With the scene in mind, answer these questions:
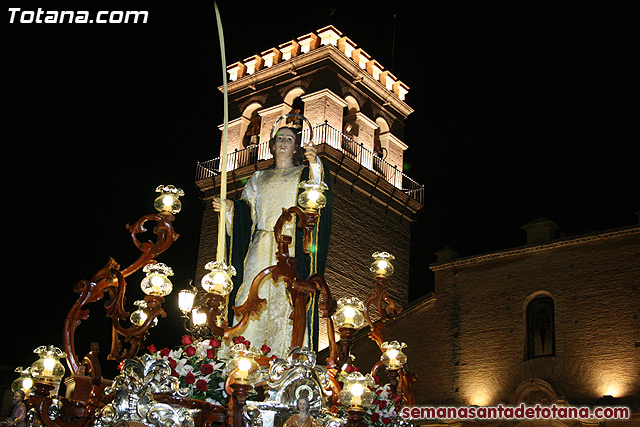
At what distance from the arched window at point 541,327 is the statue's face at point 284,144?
47.7ft

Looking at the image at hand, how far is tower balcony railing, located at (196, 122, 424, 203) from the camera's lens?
28703 millimetres

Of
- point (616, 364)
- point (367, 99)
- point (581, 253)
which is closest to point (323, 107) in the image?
point (367, 99)

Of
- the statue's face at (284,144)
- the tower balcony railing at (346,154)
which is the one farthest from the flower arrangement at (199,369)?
the tower balcony railing at (346,154)

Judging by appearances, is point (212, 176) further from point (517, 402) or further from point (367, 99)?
point (517, 402)

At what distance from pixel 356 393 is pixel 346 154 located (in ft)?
74.4

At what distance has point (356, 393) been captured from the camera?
6172mm

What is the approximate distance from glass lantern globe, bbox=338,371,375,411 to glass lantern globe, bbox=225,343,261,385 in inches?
32.0

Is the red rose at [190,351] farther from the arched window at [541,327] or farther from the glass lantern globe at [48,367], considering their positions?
the arched window at [541,327]

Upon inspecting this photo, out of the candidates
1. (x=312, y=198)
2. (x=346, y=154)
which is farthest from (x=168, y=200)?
(x=346, y=154)

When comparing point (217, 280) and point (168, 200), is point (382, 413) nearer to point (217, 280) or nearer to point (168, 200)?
point (217, 280)

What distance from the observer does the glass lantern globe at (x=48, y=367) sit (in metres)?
6.39

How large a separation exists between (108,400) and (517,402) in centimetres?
1653

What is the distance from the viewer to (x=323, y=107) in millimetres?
29172

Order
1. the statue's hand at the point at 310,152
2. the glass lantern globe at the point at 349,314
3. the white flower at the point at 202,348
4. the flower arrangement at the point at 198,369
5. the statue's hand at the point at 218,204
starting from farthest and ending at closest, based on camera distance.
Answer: the statue's hand at the point at 218,204 → the statue's hand at the point at 310,152 → the glass lantern globe at the point at 349,314 → the white flower at the point at 202,348 → the flower arrangement at the point at 198,369
